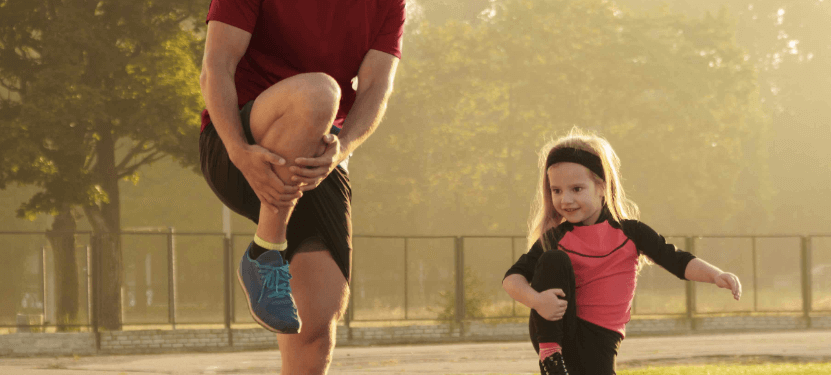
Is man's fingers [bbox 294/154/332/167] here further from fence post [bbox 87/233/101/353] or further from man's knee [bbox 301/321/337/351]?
fence post [bbox 87/233/101/353]

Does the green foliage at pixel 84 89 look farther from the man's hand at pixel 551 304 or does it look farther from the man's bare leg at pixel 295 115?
the man's bare leg at pixel 295 115

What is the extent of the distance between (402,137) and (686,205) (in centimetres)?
1446

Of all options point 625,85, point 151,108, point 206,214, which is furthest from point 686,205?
point 151,108

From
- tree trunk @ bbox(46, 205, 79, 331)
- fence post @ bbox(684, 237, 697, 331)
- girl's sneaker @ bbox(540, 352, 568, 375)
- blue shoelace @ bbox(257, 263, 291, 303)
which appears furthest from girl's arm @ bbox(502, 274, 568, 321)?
fence post @ bbox(684, 237, 697, 331)

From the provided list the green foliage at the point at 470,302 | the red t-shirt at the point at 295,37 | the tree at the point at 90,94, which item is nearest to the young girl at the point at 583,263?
the red t-shirt at the point at 295,37

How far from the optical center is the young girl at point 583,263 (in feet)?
13.7

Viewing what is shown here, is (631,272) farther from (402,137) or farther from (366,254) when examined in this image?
(366,254)

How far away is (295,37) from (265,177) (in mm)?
600

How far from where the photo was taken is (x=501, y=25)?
133ft

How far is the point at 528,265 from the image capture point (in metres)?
4.45

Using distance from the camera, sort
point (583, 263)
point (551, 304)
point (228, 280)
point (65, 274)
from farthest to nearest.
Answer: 1. point (65, 274)
2. point (228, 280)
3. point (583, 263)
4. point (551, 304)

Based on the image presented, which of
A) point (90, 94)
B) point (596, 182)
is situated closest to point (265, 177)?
point (596, 182)

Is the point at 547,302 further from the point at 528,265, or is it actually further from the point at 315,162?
the point at 315,162

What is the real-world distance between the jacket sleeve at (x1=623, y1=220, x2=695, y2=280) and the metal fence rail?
47.7ft
